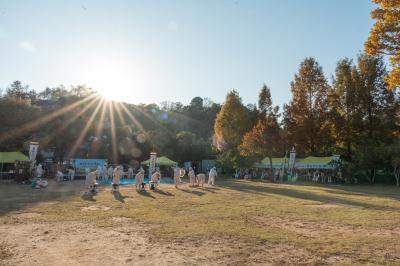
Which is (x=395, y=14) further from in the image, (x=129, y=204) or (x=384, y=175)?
(x=384, y=175)

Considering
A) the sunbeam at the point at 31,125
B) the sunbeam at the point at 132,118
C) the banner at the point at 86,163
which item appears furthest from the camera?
the sunbeam at the point at 132,118

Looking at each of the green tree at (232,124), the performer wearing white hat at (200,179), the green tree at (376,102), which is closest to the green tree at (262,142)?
the green tree at (232,124)

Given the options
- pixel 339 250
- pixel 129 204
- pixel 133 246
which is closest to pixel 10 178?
pixel 129 204

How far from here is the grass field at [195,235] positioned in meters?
7.33

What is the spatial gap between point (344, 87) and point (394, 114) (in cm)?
674

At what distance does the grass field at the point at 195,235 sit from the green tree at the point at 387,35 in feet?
21.7

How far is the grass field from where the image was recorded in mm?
7328

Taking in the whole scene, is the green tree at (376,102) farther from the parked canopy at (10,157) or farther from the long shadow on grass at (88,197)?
the parked canopy at (10,157)

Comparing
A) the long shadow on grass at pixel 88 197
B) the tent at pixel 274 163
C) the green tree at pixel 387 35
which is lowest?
the long shadow on grass at pixel 88 197

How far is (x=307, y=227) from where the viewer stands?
10.9m

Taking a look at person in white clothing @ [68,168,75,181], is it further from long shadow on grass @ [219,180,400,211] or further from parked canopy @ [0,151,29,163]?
long shadow on grass @ [219,180,400,211]

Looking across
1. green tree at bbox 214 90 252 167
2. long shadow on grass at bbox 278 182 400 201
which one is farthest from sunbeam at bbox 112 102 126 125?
long shadow on grass at bbox 278 182 400 201

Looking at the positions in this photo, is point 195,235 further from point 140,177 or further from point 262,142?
point 262,142

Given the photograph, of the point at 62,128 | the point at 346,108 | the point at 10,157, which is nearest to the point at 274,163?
the point at 346,108
